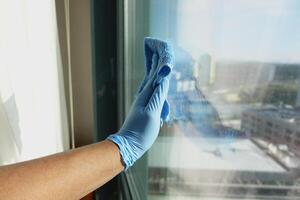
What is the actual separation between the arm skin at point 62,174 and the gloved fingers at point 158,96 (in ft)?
0.50

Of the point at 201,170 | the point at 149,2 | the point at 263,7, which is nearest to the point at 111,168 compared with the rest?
the point at 201,170

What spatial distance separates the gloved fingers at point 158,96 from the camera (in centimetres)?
76

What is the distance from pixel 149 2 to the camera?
0.98 meters

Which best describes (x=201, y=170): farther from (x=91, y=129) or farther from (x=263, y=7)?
(x=91, y=129)

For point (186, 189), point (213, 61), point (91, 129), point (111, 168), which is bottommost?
point (91, 129)

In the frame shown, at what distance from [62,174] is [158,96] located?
31 centimetres

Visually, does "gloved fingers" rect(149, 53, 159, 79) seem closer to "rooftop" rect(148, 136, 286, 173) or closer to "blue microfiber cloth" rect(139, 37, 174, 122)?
"blue microfiber cloth" rect(139, 37, 174, 122)

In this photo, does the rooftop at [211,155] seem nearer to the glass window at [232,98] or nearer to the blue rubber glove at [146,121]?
the glass window at [232,98]

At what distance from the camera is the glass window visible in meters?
0.47

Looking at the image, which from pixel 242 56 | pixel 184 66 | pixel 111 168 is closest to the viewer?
pixel 242 56

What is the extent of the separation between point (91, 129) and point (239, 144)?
151 cm

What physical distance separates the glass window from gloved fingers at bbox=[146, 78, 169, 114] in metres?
0.08

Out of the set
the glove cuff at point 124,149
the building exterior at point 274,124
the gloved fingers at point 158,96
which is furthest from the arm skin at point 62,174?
the building exterior at point 274,124

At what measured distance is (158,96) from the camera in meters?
0.76
